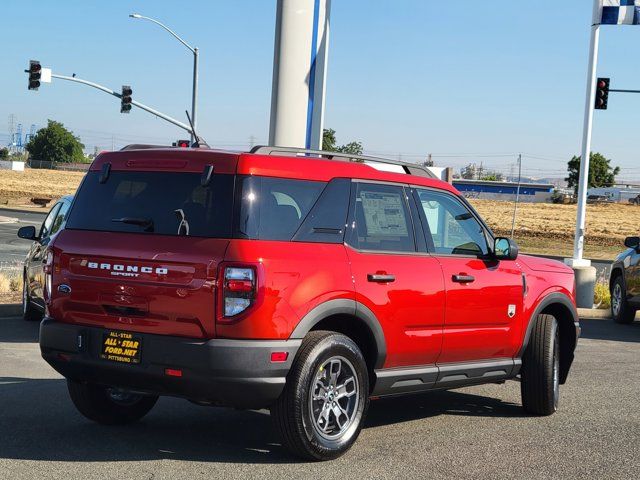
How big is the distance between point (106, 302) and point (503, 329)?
3.17 metres

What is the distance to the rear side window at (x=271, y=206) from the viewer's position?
19.4 ft

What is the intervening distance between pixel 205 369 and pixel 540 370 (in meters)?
3.39

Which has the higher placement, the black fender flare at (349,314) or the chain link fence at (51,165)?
the chain link fence at (51,165)

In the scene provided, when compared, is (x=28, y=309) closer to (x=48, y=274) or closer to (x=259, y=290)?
(x=48, y=274)

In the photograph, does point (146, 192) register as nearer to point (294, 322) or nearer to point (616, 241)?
point (294, 322)

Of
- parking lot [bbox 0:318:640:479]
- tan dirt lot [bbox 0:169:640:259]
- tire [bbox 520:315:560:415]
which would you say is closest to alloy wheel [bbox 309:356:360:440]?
parking lot [bbox 0:318:640:479]

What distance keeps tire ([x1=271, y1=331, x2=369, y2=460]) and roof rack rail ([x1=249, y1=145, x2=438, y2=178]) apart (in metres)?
1.21

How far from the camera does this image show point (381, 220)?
22.6 ft

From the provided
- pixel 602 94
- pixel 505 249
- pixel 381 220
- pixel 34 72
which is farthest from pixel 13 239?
pixel 381 220

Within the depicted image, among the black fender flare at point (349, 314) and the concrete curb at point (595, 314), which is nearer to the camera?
the black fender flare at point (349, 314)

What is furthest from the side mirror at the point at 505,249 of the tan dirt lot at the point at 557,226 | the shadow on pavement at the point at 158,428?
the tan dirt lot at the point at 557,226

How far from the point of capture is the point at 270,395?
5.84 metres

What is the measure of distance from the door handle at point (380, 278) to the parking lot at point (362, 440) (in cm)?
113

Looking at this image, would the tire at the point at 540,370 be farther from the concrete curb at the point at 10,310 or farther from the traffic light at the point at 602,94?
the traffic light at the point at 602,94
